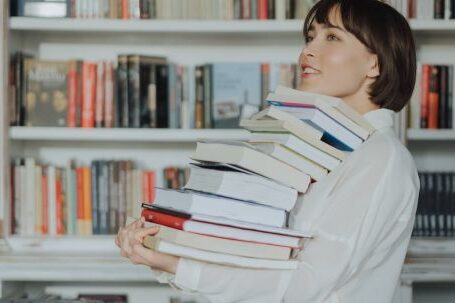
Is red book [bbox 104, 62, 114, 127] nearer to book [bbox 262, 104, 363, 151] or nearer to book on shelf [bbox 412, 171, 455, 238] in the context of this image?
book on shelf [bbox 412, 171, 455, 238]

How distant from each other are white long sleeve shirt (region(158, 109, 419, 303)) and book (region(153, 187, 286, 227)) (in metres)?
0.05

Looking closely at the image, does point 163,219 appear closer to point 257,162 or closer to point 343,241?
point 257,162

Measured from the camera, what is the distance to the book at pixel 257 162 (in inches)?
48.6

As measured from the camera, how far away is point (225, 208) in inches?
Result: 48.1

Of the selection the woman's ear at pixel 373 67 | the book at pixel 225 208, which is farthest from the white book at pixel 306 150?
the woman's ear at pixel 373 67

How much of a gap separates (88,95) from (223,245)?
1.60 metres

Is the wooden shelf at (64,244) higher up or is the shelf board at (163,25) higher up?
the shelf board at (163,25)

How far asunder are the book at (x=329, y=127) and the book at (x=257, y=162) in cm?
9

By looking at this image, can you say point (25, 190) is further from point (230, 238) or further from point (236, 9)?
point (230, 238)

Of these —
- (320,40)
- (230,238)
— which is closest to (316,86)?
(320,40)

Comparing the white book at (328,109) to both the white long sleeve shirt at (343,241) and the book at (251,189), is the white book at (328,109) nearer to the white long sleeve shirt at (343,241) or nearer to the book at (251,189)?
the white long sleeve shirt at (343,241)

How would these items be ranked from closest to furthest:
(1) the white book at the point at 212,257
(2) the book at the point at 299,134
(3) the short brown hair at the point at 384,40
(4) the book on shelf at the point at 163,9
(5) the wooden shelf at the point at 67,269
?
(1) the white book at the point at 212,257, (2) the book at the point at 299,134, (3) the short brown hair at the point at 384,40, (5) the wooden shelf at the point at 67,269, (4) the book on shelf at the point at 163,9

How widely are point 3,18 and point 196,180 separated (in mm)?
1523

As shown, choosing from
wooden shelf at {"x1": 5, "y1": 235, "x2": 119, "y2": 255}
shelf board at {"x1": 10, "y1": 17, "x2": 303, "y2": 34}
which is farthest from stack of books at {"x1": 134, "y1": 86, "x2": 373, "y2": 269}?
wooden shelf at {"x1": 5, "y1": 235, "x2": 119, "y2": 255}
